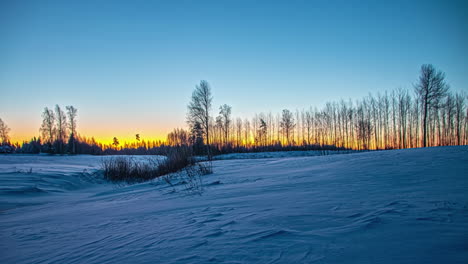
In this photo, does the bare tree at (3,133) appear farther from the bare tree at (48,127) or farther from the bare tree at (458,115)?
the bare tree at (458,115)

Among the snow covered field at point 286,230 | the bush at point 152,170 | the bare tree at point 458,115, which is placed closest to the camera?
the snow covered field at point 286,230

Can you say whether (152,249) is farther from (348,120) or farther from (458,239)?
(348,120)

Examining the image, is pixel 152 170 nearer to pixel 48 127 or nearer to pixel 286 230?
pixel 286 230

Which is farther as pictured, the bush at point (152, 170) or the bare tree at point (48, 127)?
the bare tree at point (48, 127)

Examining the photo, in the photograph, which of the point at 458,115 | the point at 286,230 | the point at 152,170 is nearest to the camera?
the point at 286,230

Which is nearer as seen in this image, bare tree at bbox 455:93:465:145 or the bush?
the bush

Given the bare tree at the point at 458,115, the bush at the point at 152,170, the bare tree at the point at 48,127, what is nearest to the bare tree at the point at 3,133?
the bare tree at the point at 48,127

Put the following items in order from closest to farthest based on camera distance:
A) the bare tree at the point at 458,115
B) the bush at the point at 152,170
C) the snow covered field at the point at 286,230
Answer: the snow covered field at the point at 286,230 → the bush at the point at 152,170 → the bare tree at the point at 458,115

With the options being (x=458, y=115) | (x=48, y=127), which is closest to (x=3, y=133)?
(x=48, y=127)

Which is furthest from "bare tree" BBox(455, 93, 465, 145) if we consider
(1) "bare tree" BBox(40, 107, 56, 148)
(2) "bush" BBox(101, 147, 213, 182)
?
(1) "bare tree" BBox(40, 107, 56, 148)

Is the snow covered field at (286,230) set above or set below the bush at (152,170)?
above

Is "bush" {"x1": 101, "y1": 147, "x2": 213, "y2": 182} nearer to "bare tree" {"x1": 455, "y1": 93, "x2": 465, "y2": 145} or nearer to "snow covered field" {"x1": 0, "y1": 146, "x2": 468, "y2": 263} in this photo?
"snow covered field" {"x1": 0, "y1": 146, "x2": 468, "y2": 263}

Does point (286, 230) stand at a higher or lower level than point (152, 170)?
higher

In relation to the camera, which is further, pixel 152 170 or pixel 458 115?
pixel 458 115
